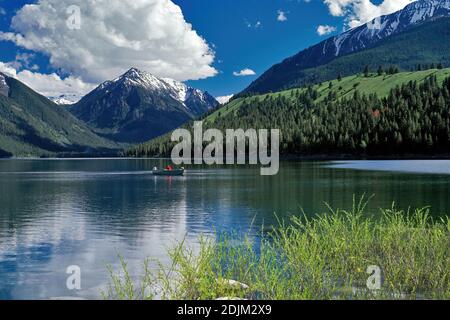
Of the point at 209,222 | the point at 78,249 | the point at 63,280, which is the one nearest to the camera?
the point at 63,280

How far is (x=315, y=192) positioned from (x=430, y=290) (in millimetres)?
59461

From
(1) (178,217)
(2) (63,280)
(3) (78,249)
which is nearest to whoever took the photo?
(2) (63,280)

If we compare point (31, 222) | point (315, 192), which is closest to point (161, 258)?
point (31, 222)

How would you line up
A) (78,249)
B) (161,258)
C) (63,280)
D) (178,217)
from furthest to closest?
(178,217) < (78,249) < (161,258) < (63,280)

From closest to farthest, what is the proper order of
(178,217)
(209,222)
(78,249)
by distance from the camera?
(78,249) < (209,222) < (178,217)

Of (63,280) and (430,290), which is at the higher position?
(430,290)
